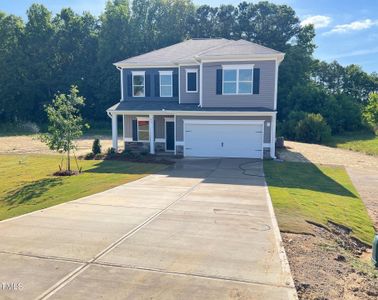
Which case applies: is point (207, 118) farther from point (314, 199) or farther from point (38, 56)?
point (38, 56)

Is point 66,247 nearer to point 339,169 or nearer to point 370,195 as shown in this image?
point 370,195

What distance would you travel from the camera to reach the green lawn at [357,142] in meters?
25.8

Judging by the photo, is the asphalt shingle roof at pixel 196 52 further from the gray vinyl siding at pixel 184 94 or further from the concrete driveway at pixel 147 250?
the concrete driveway at pixel 147 250

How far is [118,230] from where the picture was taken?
7168mm

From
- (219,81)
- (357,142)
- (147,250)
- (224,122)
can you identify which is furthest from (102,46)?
(147,250)

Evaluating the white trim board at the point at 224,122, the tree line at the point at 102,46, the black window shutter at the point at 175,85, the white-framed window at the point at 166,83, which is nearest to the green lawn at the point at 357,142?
the tree line at the point at 102,46

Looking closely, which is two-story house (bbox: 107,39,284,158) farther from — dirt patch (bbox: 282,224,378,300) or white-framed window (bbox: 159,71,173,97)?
dirt patch (bbox: 282,224,378,300)

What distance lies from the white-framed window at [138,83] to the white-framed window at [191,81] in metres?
3.51

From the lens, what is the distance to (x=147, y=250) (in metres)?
6.08

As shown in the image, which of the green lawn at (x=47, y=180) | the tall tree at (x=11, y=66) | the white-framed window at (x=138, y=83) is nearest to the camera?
the green lawn at (x=47, y=180)

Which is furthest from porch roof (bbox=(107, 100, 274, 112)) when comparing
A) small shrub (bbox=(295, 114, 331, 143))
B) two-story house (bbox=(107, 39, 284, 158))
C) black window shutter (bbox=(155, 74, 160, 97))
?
small shrub (bbox=(295, 114, 331, 143))

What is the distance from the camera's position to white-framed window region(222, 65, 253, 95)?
19.8 m

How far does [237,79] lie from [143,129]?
23.1ft

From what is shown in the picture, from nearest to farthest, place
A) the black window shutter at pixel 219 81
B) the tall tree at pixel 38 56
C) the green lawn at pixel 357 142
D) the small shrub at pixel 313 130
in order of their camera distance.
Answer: the black window shutter at pixel 219 81 → the green lawn at pixel 357 142 → the small shrub at pixel 313 130 → the tall tree at pixel 38 56
